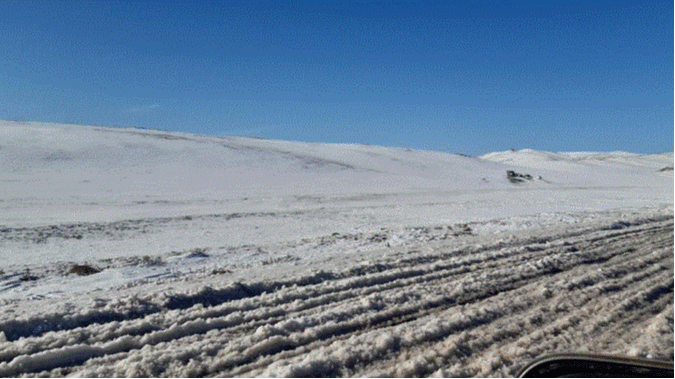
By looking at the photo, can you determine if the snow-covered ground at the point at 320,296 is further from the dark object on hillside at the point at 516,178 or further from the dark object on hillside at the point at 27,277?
the dark object on hillside at the point at 516,178

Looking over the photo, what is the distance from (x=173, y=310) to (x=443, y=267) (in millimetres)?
3946

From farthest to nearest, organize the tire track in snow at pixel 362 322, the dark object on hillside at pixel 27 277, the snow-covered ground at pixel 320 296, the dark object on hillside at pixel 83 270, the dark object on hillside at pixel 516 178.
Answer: the dark object on hillside at pixel 516 178
the dark object on hillside at pixel 83 270
the dark object on hillside at pixel 27 277
the snow-covered ground at pixel 320 296
the tire track in snow at pixel 362 322

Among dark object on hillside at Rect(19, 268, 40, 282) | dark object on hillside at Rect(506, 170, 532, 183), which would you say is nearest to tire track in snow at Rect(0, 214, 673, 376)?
dark object on hillside at Rect(19, 268, 40, 282)

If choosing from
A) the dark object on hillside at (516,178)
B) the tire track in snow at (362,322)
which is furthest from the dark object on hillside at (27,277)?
the dark object on hillside at (516,178)

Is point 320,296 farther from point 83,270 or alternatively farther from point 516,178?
point 516,178

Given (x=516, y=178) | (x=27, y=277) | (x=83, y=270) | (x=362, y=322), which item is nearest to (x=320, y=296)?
(x=362, y=322)

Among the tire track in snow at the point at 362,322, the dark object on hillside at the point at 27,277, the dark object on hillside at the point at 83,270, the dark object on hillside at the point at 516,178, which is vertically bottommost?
the dark object on hillside at the point at 27,277

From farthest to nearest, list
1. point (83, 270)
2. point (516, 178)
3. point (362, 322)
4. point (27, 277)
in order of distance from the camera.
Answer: point (516, 178) → point (83, 270) → point (27, 277) → point (362, 322)

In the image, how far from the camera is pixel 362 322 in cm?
454

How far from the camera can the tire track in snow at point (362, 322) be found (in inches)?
144

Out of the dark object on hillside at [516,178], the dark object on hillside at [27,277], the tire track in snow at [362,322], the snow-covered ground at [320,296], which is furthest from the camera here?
the dark object on hillside at [516,178]

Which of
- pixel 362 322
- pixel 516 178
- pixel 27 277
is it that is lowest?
pixel 27 277

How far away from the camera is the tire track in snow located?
12.0 ft

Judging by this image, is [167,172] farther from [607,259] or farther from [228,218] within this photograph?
[607,259]
